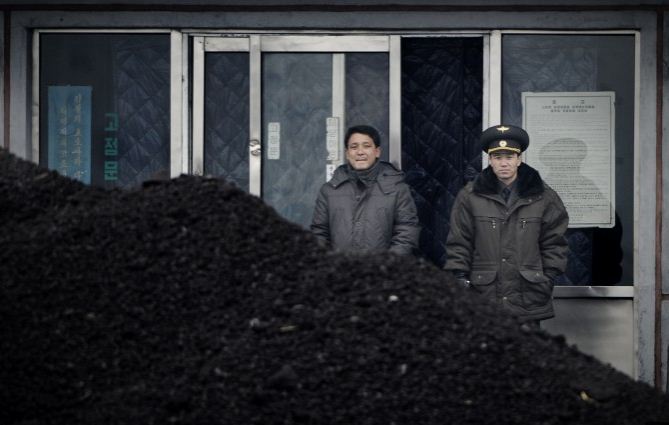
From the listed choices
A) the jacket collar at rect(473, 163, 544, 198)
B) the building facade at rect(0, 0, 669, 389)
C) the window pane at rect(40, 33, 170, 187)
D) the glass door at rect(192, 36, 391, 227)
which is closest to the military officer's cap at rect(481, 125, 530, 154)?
the jacket collar at rect(473, 163, 544, 198)

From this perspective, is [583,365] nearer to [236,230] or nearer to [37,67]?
[236,230]

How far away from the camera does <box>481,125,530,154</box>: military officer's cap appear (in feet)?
21.0

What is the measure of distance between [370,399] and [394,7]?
209 inches

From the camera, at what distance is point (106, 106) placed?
27.1 ft

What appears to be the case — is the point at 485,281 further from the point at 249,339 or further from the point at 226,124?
the point at 249,339

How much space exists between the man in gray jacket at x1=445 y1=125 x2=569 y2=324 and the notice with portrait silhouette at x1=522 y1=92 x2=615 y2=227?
1.72 m

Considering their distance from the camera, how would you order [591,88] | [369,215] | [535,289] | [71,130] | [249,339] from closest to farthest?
[249,339] < [535,289] < [369,215] < [591,88] < [71,130]

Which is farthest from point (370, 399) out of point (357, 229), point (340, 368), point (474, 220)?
point (357, 229)

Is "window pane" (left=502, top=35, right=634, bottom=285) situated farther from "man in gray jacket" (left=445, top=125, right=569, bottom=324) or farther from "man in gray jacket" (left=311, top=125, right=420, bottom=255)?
"man in gray jacket" (left=445, top=125, right=569, bottom=324)

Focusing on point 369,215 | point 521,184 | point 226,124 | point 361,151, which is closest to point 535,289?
point 521,184

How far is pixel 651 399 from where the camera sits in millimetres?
3186

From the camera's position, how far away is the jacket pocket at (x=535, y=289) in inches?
245

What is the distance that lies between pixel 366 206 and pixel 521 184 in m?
1.04

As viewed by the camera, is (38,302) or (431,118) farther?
(431,118)
